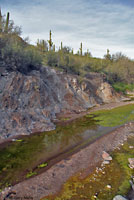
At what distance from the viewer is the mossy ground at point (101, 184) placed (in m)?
5.72

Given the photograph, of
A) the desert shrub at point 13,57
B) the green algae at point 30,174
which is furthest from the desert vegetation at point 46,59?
the green algae at point 30,174

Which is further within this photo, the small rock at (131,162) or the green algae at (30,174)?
the small rock at (131,162)

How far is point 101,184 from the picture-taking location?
6.28 meters

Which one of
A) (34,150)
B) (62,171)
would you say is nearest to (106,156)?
(62,171)

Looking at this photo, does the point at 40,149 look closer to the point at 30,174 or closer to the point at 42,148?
the point at 42,148

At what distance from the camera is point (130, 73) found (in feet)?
141

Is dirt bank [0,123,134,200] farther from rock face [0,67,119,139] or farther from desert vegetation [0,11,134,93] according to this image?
desert vegetation [0,11,134,93]

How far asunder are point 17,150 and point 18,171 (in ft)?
7.16

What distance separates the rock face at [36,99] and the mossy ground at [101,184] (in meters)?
6.51

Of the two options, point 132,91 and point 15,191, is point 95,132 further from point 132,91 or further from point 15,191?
point 132,91

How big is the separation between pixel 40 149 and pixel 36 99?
7.31 meters

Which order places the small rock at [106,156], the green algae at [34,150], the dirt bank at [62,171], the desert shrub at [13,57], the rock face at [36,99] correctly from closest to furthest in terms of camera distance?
the dirt bank at [62,171], the green algae at [34,150], the small rock at [106,156], the rock face at [36,99], the desert shrub at [13,57]

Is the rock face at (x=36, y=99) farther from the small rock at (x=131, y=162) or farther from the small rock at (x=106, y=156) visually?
the small rock at (x=131, y=162)

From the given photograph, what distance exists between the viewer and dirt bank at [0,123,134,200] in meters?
5.97
